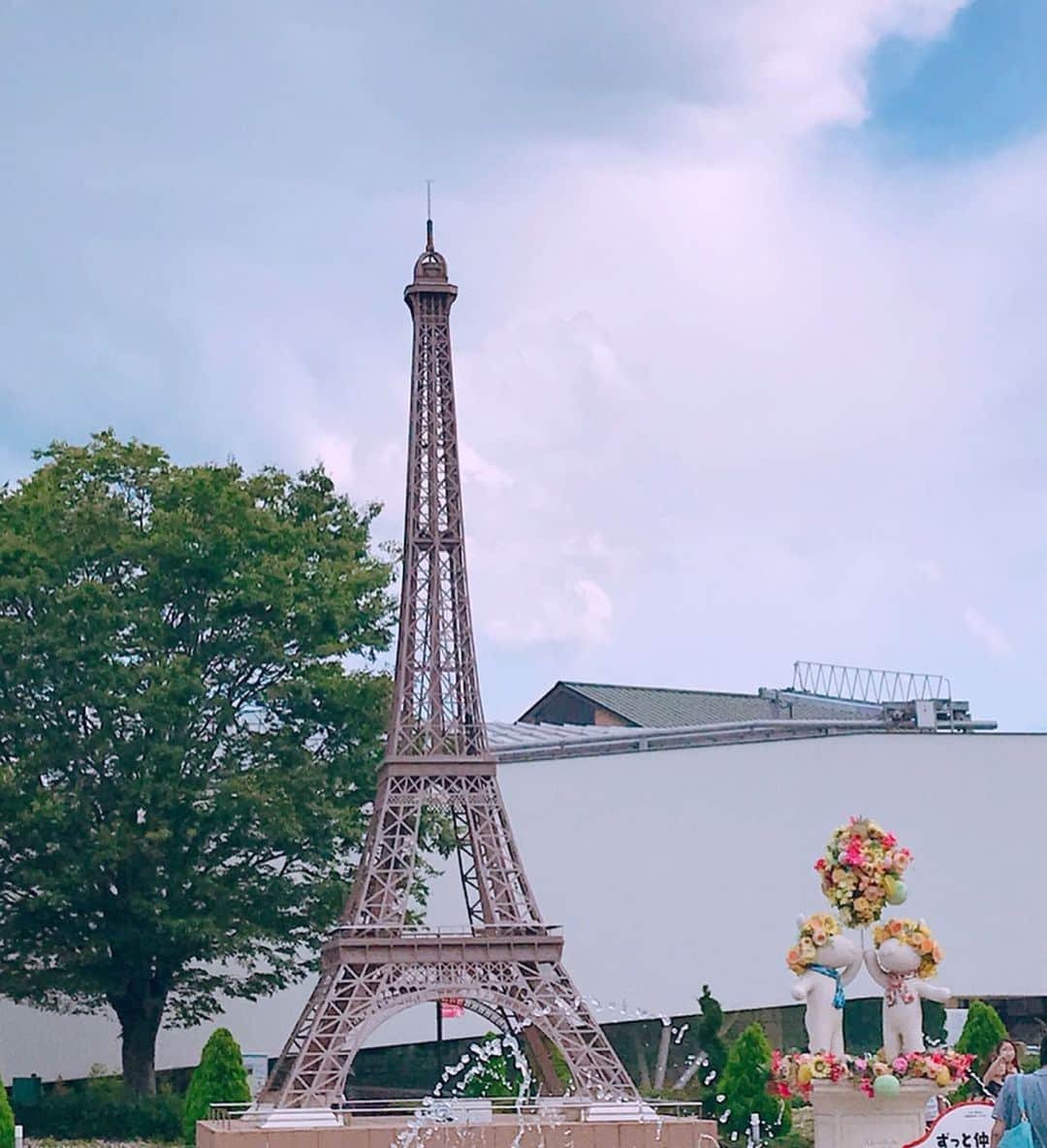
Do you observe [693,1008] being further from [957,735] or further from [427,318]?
[427,318]

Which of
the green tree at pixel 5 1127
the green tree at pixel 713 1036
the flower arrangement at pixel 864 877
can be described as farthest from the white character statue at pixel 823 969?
the green tree at pixel 713 1036

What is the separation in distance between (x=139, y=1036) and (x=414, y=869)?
22.1 feet

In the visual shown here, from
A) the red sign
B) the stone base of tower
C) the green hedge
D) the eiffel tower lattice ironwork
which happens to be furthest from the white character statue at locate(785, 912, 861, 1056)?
the green hedge

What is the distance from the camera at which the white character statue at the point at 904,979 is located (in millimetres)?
19250

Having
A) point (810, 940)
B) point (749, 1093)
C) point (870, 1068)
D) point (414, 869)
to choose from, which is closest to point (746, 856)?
point (749, 1093)

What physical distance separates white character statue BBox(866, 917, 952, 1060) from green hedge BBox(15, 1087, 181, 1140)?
23409mm

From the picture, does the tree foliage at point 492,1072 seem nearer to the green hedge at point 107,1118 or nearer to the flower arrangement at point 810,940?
the green hedge at point 107,1118

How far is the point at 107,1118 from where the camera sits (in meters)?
39.9

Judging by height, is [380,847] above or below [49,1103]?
above

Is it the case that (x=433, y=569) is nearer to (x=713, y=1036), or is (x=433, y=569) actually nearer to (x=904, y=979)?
(x=713, y=1036)

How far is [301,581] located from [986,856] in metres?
22.0

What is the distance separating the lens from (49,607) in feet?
134

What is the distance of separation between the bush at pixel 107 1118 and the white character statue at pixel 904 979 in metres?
23.5

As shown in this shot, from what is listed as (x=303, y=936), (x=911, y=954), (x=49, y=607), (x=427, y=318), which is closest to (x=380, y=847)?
(x=303, y=936)
